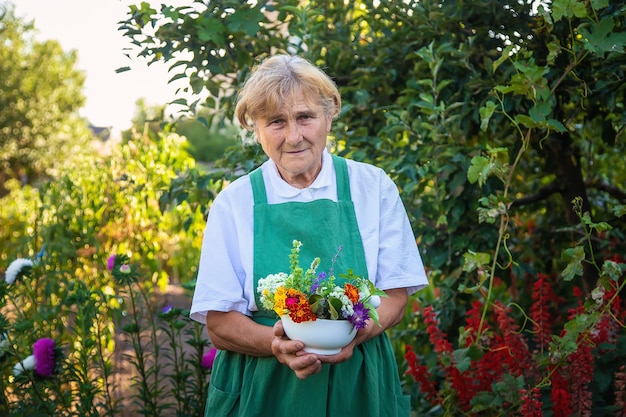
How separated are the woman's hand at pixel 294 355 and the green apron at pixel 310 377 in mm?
133

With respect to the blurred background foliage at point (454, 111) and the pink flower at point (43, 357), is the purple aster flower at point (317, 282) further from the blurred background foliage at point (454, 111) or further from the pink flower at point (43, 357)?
the pink flower at point (43, 357)

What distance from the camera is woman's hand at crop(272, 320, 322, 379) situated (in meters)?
1.61

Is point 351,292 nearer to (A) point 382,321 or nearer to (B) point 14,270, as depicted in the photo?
(A) point 382,321

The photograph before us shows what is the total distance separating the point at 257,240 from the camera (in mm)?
1805

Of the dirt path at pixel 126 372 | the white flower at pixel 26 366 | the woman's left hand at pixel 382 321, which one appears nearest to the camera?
the woman's left hand at pixel 382 321

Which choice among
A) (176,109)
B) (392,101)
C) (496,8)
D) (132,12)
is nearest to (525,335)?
(392,101)

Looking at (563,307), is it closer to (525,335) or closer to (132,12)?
(525,335)

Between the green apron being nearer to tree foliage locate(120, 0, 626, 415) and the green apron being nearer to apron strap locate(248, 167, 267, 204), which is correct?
apron strap locate(248, 167, 267, 204)

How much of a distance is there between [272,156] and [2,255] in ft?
15.3

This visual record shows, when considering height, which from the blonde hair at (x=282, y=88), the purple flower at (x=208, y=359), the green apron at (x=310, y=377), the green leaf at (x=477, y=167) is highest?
the blonde hair at (x=282, y=88)

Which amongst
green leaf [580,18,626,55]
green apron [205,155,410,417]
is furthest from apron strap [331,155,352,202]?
green leaf [580,18,626,55]

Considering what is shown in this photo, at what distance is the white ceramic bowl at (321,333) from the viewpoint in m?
1.58

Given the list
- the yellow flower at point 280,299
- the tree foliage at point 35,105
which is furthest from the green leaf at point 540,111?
the tree foliage at point 35,105

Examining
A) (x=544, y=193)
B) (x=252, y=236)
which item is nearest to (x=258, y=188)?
(x=252, y=236)
